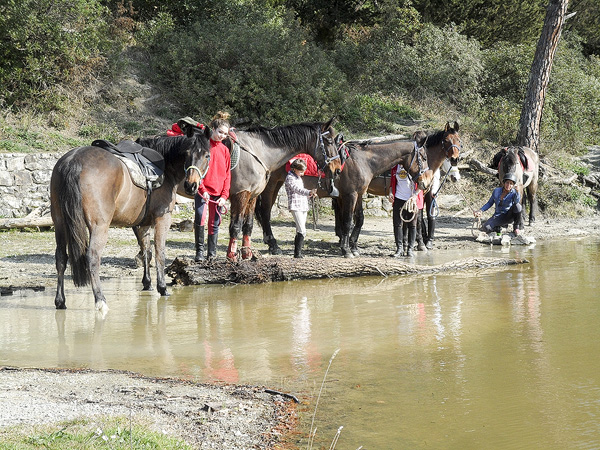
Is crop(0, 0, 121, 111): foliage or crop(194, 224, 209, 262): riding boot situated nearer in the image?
crop(194, 224, 209, 262): riding boot

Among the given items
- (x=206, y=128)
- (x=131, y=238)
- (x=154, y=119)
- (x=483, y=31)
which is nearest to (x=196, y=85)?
(x=154, y=119)

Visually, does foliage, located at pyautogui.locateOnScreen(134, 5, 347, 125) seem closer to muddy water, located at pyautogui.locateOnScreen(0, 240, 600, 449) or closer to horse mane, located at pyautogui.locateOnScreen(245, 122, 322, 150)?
horse mane, located at pyautogui.locateOnScreen(245, 122, 322, 150)

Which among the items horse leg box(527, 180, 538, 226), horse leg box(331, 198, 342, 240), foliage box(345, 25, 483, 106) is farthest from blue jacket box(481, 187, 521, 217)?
foliage box(345, 25, 483, 106)

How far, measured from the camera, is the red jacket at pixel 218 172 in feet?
34.2

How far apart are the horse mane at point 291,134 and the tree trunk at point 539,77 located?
10.2 m

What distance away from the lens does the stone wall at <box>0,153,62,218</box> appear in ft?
48.6

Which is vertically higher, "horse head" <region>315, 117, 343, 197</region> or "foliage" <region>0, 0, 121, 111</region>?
"foliage" <region>0, 0, 121, 111</region>

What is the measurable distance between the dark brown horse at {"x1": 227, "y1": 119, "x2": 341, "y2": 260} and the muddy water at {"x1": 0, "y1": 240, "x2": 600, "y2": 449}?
1.66 meters

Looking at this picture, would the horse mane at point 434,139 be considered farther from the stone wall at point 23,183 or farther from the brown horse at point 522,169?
the stone wall at point 23,183

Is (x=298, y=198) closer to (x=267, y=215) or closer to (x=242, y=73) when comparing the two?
(x=267, y=215)

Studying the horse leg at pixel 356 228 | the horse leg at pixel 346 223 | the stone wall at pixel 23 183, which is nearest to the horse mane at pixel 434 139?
the horse leg at pixel 356 228

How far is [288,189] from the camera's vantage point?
1180 cm

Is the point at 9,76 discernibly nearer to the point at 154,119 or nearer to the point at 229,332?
the point at 154,119

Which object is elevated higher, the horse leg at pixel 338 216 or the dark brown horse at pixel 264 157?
the dark brown horse at pixel 264 157
